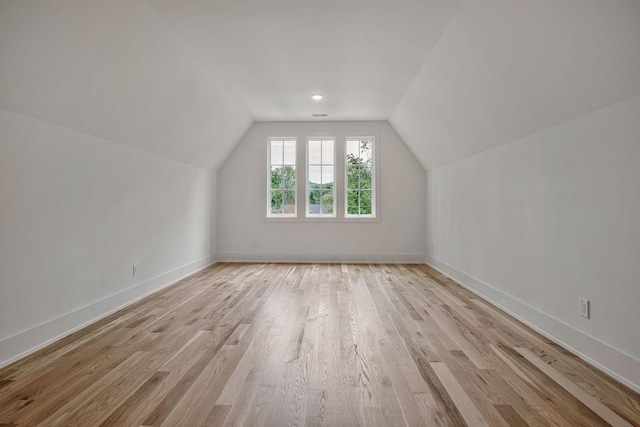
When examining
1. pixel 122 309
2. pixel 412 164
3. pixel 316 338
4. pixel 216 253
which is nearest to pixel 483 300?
pixel 316 338

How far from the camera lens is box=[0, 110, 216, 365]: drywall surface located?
2.36 meters

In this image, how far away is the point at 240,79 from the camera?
4.25 m

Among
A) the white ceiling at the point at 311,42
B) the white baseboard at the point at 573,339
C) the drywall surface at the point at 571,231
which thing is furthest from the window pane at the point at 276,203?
the white baseboard at the point at 573,339

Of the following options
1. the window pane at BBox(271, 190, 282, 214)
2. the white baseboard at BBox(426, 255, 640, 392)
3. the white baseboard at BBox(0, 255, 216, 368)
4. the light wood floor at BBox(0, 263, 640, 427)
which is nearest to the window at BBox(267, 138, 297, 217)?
the window pane at BBox(271, 190, 282, 214)

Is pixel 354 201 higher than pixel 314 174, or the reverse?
pixel 314 174

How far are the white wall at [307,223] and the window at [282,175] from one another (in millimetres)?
221

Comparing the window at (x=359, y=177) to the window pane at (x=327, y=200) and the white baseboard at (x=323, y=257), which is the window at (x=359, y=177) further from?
the white baseboard at (x=323, y=257)

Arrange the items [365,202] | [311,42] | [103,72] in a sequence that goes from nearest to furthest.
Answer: [103,72]
[311,42]
[365,202]

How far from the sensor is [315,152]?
21.8 ft

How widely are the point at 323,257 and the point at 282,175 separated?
1779 millimetres

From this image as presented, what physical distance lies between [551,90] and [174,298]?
4.13m

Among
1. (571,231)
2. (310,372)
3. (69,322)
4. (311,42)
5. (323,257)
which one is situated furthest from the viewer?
(323,257)

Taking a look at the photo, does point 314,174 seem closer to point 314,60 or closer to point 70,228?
point 314,60

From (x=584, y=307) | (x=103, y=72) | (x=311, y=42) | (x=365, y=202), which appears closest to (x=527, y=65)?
(x=584, y=307)
